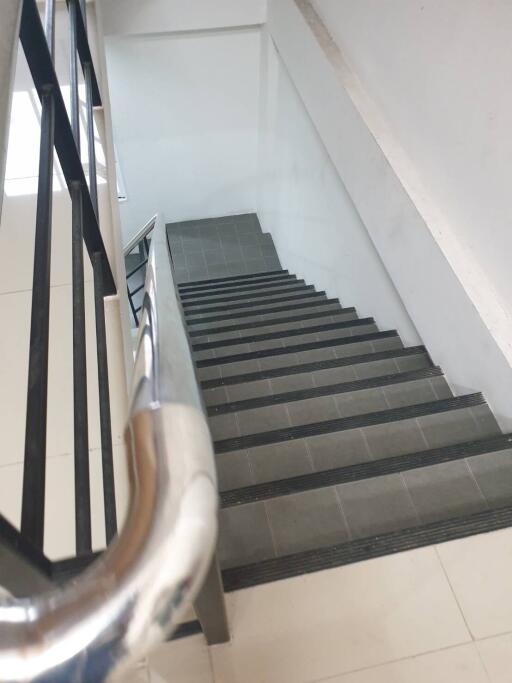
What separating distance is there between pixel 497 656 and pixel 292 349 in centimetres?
199

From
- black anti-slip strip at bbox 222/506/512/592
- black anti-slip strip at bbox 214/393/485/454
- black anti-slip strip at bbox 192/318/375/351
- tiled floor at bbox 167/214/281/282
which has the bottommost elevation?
black anti-slip strip at bbox 222/506/512/592

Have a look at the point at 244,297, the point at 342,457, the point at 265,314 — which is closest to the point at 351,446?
the point at 342,457

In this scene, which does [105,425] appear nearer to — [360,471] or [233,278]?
[360,471]

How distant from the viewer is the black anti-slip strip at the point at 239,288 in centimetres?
499

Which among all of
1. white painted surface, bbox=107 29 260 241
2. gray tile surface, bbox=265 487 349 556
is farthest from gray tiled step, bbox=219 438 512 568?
white painted surface, bbox=107 29 260 241

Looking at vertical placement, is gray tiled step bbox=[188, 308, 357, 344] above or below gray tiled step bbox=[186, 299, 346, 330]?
below

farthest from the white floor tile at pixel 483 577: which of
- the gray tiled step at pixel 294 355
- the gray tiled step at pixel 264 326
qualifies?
the gray tiled step at pixel 264 326

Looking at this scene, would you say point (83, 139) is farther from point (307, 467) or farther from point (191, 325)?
point (307, 467)

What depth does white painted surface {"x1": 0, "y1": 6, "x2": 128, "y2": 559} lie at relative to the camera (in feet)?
4.62

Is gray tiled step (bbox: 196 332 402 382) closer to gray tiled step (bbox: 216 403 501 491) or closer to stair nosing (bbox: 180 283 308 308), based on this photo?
gray tiled step (bbox: 216 403 501 491)

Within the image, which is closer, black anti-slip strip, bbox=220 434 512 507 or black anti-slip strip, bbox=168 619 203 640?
black anti-slip strip, bbox=168 619 203 640

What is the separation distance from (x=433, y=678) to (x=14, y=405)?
1448 mm

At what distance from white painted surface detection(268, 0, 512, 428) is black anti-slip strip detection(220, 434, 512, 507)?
291 mm

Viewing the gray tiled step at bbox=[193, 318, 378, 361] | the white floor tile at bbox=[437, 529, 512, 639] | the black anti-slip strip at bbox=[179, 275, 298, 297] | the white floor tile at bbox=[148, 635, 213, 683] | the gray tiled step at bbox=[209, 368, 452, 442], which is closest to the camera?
the white floor tile at bbox=[148, 635, 213, 683]
